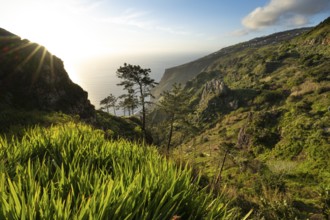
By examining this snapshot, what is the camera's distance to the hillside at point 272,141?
11846 mm

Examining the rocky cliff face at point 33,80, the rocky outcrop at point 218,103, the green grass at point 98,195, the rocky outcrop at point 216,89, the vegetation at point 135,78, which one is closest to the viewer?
the green grass at point 98,195

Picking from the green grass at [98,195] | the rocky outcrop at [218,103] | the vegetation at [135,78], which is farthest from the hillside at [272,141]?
the vegetation at [135,78]

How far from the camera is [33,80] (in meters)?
30.5

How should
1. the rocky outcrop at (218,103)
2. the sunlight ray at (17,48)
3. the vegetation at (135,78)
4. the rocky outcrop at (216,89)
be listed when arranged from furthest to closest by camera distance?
the rocky outcrop at (216,89)
the rocky outcrop at (218,103)
the vegetation at (135,78)
the sunlight ray at (17,48)

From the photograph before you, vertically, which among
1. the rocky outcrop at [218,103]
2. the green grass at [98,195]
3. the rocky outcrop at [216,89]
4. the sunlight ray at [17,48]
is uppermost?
the sunlight ray at [17,48]

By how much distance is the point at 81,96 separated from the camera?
120 ft

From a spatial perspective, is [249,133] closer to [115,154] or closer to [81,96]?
[81,96]

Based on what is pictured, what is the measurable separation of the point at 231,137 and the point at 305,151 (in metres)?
23.1

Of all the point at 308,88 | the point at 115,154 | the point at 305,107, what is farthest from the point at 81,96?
the point at 308,88

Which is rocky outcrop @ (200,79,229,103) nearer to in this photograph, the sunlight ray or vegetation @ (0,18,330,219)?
vegetation @ (0,18,330,219)

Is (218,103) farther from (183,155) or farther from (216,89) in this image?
(183,155)

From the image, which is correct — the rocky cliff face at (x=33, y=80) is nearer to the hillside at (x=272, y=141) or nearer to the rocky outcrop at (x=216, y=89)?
the hillside at (x=272, y=141)

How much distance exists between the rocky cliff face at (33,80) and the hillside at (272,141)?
15.8 m

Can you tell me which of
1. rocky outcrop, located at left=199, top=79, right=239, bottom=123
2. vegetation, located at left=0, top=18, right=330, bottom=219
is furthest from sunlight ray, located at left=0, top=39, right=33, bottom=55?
rocky outcrop, located at left=199, top=79, right=239, bottom=123
